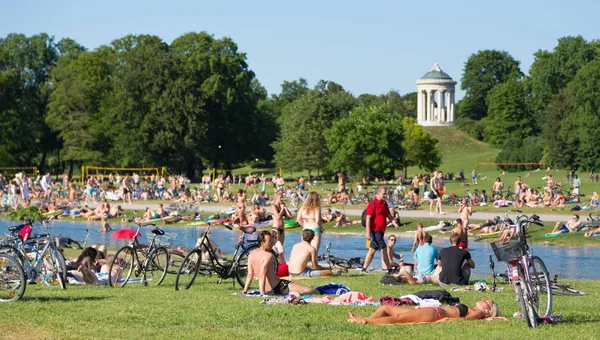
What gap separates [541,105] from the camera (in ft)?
338

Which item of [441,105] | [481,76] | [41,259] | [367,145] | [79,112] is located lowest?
[41,259]

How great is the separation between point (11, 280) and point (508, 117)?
312 ft

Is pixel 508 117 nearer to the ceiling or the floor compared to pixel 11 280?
nearer to the ceiling

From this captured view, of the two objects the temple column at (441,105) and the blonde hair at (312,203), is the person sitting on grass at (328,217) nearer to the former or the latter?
the blonde hair at (312,203)

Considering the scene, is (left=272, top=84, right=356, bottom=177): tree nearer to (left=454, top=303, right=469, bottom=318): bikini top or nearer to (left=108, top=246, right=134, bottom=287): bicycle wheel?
(left=108, top=246, right=134, bottom=287): bicycle wheel

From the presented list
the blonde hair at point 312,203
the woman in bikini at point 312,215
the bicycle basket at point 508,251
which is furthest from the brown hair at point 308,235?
the bicycle basket at point 508,251

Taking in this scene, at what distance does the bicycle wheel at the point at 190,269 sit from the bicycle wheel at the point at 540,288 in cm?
521

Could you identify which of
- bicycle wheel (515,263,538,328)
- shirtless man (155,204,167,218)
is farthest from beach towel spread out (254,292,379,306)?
shirtless man (155,204,167,218)

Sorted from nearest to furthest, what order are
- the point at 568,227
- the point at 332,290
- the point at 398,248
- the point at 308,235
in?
the point at 332,290
the point at 308,235
the point at 398,248
the point at 568,227

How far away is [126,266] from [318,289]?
3.18 meters

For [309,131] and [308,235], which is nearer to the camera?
[308,235]

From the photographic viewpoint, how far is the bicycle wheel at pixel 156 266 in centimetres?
1462

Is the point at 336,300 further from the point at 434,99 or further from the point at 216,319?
the point at 434,99

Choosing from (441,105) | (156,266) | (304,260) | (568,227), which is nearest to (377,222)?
(304,260)
